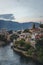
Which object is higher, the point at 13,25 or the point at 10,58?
the point at 13,25

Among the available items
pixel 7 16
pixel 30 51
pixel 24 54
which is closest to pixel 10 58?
pixel 24 54

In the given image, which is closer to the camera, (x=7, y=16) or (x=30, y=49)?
(x=30, y=49)

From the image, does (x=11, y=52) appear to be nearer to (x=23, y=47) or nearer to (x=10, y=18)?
(x=23, y=47)

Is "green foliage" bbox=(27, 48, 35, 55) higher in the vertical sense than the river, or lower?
higher

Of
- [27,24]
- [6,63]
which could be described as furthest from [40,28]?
[6,63]

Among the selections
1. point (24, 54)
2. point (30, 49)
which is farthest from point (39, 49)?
point (24, 54)

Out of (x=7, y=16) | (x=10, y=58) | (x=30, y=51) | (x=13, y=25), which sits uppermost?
(x=7, y=16)

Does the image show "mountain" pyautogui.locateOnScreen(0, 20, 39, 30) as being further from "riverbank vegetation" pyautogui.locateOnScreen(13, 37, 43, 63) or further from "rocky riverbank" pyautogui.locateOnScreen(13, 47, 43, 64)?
"rocky riverbank" pyautogui.locateOnScreen(13, 47, 43, 64)

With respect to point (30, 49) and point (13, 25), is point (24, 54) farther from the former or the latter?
point (13, 25)

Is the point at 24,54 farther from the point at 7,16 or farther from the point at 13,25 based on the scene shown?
the point at 7,16

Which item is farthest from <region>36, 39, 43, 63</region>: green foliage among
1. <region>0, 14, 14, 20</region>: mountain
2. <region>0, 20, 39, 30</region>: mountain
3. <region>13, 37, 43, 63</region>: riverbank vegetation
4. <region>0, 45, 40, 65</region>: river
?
<region>0, 14, 14, 20</region>: mountain
